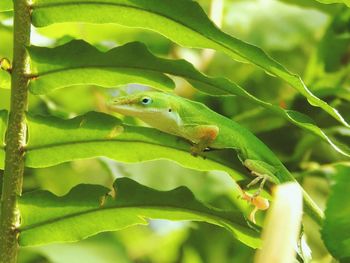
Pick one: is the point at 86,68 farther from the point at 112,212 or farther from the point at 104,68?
the point at 112,212

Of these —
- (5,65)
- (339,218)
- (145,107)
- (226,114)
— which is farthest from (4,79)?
(226,114)

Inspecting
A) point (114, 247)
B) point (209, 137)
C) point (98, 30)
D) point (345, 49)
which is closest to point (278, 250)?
point (209, 137)

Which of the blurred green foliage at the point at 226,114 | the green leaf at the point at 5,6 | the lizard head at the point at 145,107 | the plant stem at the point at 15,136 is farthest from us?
the blurred green foliage at the point at 226,114

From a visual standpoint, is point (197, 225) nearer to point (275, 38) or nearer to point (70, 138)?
point (275, 38)

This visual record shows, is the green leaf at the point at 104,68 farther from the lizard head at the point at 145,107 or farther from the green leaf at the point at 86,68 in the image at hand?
the lizard head at the point at 145,107

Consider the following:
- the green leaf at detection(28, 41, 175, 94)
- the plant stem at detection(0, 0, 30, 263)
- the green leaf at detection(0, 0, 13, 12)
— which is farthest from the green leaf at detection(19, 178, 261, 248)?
the green leaf at detection(0, 0, 13, 12)

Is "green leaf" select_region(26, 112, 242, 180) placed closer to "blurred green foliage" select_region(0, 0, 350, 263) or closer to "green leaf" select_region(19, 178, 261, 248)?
"green leaf" select_region(19, 178, 261, 248)

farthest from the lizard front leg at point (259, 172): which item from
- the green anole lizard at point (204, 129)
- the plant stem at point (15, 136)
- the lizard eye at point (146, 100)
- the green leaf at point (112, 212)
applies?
the plant stem at point (15, 136)
